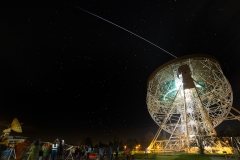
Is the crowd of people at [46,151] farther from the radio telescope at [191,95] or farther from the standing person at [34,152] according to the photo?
the radio telescope at [191,95]

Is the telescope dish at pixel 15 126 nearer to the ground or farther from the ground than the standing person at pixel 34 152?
farther from the ground

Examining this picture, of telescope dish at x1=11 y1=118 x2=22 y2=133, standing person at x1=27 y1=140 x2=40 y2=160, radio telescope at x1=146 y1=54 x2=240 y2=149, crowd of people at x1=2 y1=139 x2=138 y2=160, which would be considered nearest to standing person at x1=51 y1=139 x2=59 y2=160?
crowd of people at x1=2 y1=139 x2=138 y2=160

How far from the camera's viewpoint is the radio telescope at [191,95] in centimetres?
2205

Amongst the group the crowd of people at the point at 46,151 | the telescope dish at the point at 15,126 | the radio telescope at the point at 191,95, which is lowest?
the crowd of people at the point at 46,151

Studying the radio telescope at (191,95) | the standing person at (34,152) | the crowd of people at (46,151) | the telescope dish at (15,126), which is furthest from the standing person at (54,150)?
the radio telescope at (191,95)

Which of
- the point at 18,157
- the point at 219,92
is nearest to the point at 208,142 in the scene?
the point at 219,92

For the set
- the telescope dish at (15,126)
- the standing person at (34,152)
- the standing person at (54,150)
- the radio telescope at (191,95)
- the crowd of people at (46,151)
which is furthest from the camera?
the radio telescope at (191,95)

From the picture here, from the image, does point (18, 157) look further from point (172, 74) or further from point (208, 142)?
point (208, 142)

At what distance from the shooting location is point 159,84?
26000 millimetres

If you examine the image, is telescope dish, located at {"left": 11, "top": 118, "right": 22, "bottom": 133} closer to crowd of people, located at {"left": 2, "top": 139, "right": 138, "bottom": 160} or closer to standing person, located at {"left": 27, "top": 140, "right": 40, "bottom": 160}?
crowd of people, located at {"left": 2, "top": 139, "right": 138, "bottom": 160}

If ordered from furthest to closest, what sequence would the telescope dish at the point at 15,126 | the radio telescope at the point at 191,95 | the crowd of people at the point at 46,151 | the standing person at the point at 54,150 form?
the radio telescope at the point at 191,95
the telescope dish at the point at 15,126
the standing person at the point at 54,150
the crowd of people at the point at 46,151

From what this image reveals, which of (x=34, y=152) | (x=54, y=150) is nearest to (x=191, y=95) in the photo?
(x=54, y=150)

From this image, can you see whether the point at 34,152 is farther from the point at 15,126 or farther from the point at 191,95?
the point at 191,95

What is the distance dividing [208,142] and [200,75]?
9.56 metres
